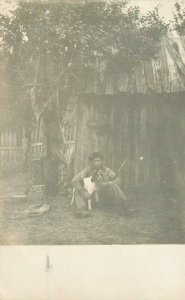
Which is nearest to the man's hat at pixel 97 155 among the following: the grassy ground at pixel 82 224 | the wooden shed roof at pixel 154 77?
the grassy ground at pixel 82 224

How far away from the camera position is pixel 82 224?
2.73 metres

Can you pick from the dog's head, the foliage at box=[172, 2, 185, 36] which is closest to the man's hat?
the dog's head

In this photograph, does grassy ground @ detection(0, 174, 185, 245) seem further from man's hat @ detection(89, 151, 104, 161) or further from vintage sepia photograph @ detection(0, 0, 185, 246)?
man's hat @ detection(89, 151, 104, 161)

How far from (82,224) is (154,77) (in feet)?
3.93

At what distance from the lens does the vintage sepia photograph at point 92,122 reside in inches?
107

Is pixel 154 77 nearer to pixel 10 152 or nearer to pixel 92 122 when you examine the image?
pixel 92 122

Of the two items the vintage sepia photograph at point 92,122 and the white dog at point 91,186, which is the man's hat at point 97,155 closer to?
the vintage sepia photograph at point 92,122

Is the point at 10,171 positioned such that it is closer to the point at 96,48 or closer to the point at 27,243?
the point at 27,243

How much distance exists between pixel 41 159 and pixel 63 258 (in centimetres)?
70

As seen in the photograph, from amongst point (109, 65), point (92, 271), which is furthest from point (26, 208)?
point (109, 65)

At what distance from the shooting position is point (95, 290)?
103 inches

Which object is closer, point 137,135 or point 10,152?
point 10,152

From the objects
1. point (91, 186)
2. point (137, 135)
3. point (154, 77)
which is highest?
point (154, 77)

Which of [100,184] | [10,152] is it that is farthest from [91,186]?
[10,152]
